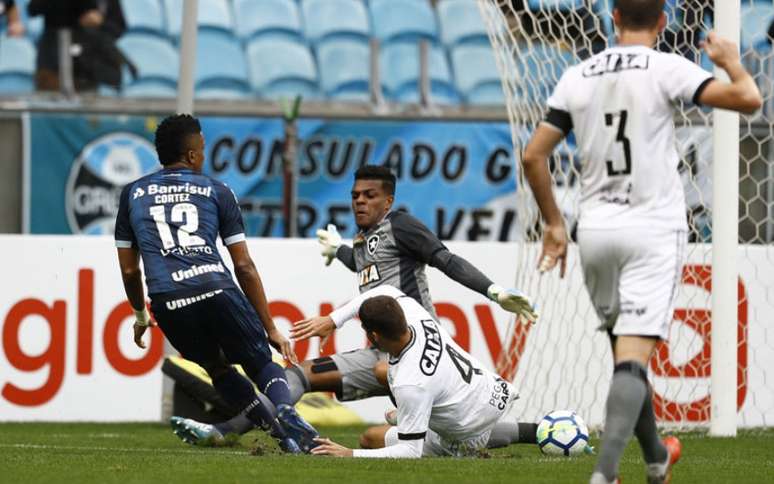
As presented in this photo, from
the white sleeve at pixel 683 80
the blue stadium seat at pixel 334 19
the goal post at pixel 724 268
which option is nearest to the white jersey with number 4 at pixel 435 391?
the white sleeve at pixel 683 80

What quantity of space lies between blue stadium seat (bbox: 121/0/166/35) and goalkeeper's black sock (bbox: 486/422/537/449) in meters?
9.73

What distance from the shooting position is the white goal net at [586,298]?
36.3 feet

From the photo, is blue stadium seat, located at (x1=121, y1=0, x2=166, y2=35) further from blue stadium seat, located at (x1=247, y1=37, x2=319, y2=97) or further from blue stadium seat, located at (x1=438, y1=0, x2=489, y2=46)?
blue stadium seat, located at (x1=438, y1=0, x2=489, y2=46)

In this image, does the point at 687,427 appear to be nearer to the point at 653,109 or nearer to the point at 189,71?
the point at 189,71

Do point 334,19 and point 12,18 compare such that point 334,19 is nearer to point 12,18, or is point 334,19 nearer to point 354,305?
point 12,18

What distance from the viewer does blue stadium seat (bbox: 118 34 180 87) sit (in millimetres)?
15805

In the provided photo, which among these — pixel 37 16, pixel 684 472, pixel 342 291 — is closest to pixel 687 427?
pixel 342 291

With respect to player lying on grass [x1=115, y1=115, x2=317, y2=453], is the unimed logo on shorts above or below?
above

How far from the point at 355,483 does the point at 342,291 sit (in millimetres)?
5803

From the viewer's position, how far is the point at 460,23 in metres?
17.3

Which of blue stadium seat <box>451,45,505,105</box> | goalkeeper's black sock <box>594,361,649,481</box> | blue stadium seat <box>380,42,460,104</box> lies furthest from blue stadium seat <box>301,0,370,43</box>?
goalkeeper's black sock <box>594,361,649,481</box>

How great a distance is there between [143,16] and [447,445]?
33.6 ft

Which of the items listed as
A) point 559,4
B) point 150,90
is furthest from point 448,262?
point 150,90

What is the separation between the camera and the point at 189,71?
1117 cm
